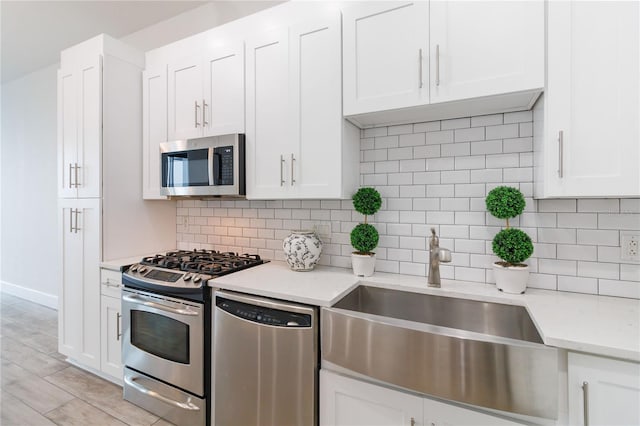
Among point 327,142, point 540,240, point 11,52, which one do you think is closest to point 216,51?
point 327,142

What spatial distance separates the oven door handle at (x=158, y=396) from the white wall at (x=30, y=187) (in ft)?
9.09

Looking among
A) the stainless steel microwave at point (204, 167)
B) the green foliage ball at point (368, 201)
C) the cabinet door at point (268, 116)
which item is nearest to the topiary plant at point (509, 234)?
the green foliage ball at point (368, 201)

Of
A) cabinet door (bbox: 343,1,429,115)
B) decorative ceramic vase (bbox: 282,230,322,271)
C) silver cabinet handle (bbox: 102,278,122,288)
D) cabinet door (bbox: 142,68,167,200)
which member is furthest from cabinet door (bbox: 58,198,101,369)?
cabinet door (bbox: 343,1,429,115)

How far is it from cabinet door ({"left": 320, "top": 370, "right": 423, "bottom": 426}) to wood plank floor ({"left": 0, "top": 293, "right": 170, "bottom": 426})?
122 centimetres

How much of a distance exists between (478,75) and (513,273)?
977 millimetres

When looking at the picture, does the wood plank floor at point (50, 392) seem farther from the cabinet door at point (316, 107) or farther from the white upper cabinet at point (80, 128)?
the cabinet door at point (316, 107)

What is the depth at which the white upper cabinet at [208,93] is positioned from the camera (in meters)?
2.05

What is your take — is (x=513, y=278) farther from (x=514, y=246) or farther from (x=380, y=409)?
(x=380, y=409)

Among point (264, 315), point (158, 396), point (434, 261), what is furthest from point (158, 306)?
point (434, 261)

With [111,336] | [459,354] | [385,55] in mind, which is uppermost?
[385,55]

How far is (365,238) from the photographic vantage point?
70.9 inches

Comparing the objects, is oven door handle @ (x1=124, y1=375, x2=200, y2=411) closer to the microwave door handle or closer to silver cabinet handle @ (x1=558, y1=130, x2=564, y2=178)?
the microwave door handle

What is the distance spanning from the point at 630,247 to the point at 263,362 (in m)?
1.86

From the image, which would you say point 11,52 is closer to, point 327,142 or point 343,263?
point 327,142
